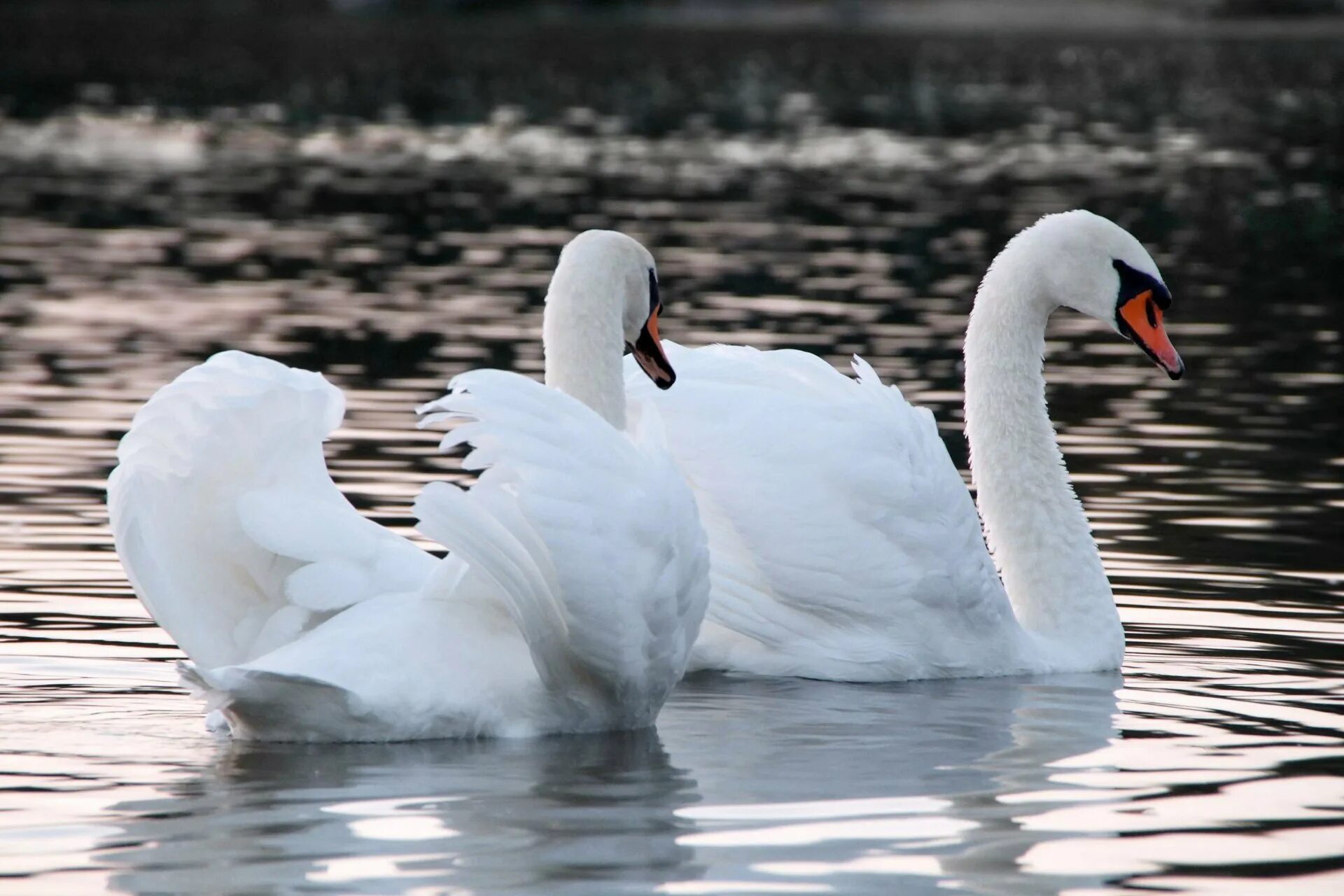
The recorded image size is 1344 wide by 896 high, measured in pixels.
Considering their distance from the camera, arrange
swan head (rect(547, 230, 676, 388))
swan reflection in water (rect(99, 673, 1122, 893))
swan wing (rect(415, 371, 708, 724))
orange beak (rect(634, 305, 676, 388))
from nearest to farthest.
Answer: swan reflection in water (rect(99, 673, 1122, 893)) → swan wing (rect(415, 371, 708, 724)) → swan head (rect(547, 230, 676, 388)) → orange beak (rect(634, 305, 676, 388))

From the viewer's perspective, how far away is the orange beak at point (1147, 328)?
9.39 meters

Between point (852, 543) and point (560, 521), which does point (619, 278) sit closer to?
point (852, 543)

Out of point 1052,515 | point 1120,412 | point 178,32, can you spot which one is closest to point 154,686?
point 1052,515

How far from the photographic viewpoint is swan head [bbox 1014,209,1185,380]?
9328 millimetres

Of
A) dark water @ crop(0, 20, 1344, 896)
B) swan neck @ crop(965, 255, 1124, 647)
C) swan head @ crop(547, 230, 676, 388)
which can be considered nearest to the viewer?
dark water @ crop(0, 20, 1344, 896)

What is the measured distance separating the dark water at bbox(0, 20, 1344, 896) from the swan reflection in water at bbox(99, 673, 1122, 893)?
0.7 inches

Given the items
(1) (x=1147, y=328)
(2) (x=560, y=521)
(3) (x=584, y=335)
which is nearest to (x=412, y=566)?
(2) (x=560, y=521)

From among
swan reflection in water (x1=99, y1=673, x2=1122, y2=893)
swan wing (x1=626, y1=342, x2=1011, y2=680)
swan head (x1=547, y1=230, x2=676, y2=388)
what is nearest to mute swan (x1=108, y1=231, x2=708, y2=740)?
swan reflection in water (x1=99, y1=673, x2=1122, y2=893)

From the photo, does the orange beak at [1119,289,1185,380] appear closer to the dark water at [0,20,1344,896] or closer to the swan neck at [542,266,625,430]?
the dark water at [0,20,1344,896]

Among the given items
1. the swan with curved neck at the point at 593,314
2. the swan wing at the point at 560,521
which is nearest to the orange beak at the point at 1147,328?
the swan with curved neck at the point at 593,314

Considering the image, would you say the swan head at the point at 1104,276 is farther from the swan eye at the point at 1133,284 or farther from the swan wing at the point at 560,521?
the swan wing at the point at 560,521

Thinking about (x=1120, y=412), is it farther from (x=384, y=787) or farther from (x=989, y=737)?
(x=384, y=787)

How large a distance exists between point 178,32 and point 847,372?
68.6 meters

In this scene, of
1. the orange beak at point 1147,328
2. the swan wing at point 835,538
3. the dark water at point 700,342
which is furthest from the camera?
the orange beak at point 1147,328
